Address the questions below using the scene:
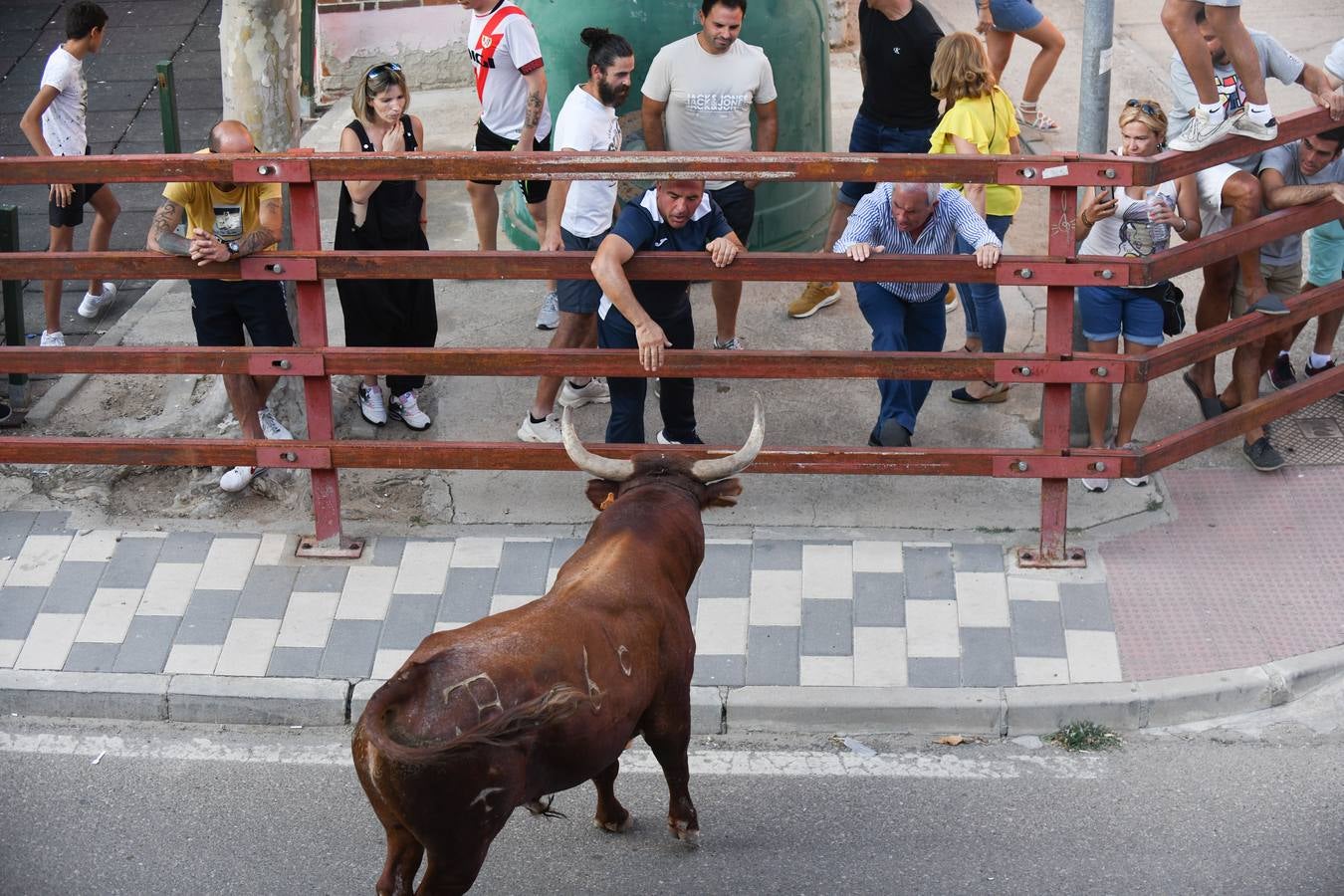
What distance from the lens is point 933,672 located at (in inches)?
230

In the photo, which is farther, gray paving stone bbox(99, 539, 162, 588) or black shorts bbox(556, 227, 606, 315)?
black shorts bbox(556, 227, 606, 315)

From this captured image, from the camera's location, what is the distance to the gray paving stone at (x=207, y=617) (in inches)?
242

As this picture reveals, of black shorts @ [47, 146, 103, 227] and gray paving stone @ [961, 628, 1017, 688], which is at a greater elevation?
black shorts @ [47, 146, 103, 227]

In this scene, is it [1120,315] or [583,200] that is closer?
[1120,315]

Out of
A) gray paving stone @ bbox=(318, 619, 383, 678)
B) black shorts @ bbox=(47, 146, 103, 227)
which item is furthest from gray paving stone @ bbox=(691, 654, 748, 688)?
black shorts @ bbox=(47, 146, 103, 227)

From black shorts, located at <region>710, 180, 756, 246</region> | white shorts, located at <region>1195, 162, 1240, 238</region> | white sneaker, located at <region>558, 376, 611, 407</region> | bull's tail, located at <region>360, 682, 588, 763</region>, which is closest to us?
bull's tail, located at <region>360, 682, 588, 763</region>

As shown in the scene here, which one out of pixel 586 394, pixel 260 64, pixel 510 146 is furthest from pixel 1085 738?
pixel 260 64

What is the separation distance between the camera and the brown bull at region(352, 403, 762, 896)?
4.09 meters

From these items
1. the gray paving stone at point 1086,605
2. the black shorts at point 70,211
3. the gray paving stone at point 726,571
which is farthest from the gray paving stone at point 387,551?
the black shorts at point 70,211

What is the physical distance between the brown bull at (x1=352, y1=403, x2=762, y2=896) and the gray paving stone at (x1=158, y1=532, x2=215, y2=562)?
2241 mm

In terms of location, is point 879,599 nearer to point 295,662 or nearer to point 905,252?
point 905,252

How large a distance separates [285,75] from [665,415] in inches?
102

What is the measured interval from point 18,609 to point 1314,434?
5.77 metres

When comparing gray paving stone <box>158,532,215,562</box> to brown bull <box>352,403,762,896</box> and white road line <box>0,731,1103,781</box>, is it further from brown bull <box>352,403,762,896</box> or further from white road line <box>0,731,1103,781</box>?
brown bull <box>352,403,762,896</box>
